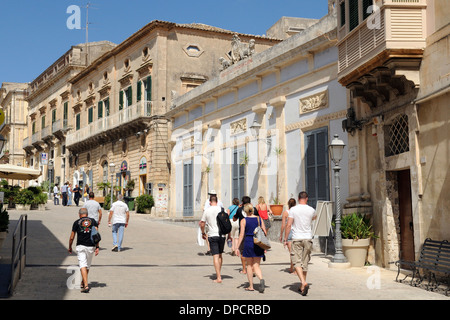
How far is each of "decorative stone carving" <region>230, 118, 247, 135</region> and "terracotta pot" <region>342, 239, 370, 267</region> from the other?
8.93 m

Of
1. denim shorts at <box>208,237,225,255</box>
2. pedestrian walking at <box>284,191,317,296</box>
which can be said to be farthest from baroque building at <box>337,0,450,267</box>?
denim shorts at <box>208,237,225,255</box>

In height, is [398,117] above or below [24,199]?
above

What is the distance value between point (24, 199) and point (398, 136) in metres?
21.9

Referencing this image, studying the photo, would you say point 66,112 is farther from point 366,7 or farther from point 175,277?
point 175,277

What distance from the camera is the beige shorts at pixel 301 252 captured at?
1015 cm

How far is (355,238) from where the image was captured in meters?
13.7

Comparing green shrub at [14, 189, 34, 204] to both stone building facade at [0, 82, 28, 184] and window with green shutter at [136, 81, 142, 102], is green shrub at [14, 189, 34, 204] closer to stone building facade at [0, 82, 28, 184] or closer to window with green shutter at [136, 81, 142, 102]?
window with green shutter at [136, 81, 142, 102]

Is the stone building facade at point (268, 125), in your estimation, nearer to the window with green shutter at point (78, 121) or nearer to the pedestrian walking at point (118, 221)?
the pedestrian walking at point (118, 221)

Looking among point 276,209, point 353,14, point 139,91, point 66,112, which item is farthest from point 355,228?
point 66,112

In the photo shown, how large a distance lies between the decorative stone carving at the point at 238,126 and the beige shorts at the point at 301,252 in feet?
38.4

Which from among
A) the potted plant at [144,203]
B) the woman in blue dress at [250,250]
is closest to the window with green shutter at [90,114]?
the potted plant at [144,203]

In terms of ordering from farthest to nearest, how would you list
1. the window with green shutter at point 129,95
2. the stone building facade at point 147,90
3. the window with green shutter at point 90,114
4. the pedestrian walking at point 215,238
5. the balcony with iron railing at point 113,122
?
the window with green shutter at point 90,114 < the window with green shutter at point 129,95 < the balcony with iron railing at point 113,122 < the stone building facade at point 147,90 < the pedestrian walking at point 215,238

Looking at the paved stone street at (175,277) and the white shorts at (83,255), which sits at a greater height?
the white shorts at (83,255)
